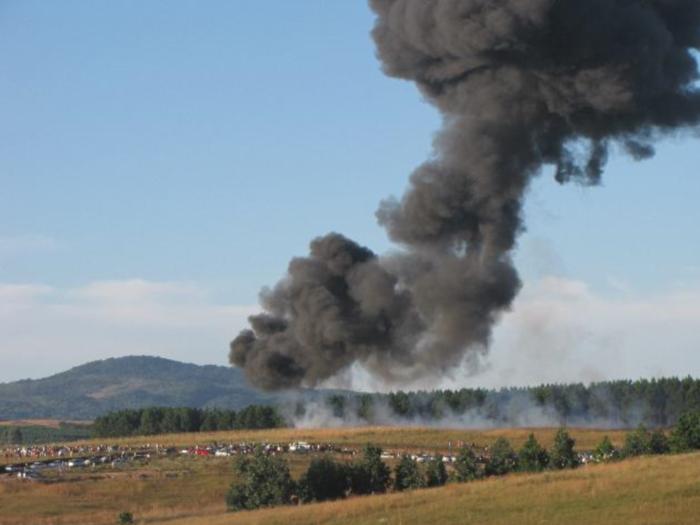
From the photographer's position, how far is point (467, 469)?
164ft

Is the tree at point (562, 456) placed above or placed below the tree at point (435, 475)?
above

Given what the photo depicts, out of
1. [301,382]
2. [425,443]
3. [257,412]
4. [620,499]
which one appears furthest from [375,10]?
[257,412]

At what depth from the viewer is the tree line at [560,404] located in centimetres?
13750

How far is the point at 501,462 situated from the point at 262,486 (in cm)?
1207

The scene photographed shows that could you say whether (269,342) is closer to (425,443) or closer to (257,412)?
(425,443)

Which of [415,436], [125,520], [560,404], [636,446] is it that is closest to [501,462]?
[636,446]

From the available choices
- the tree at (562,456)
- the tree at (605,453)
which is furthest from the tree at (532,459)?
the tree at (605,453)

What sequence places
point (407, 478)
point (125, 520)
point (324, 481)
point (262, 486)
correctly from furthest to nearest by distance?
point (407, 478) < point (324, 481) < point (262, 486) < point (125, 520)

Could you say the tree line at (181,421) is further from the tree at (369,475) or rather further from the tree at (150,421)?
the tree at (369,475)

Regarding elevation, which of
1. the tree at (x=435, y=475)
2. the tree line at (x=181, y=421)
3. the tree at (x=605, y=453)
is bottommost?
the tree at (x=435, y=475)

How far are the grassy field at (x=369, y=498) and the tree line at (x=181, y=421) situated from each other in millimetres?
69051

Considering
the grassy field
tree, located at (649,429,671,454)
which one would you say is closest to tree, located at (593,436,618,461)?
tree, located at (649,429,671,454)

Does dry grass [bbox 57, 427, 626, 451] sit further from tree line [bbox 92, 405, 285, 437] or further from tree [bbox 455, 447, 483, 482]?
tree [bbox 455, 447, 483, 482]

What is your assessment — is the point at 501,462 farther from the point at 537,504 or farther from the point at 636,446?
the point at 537,504
